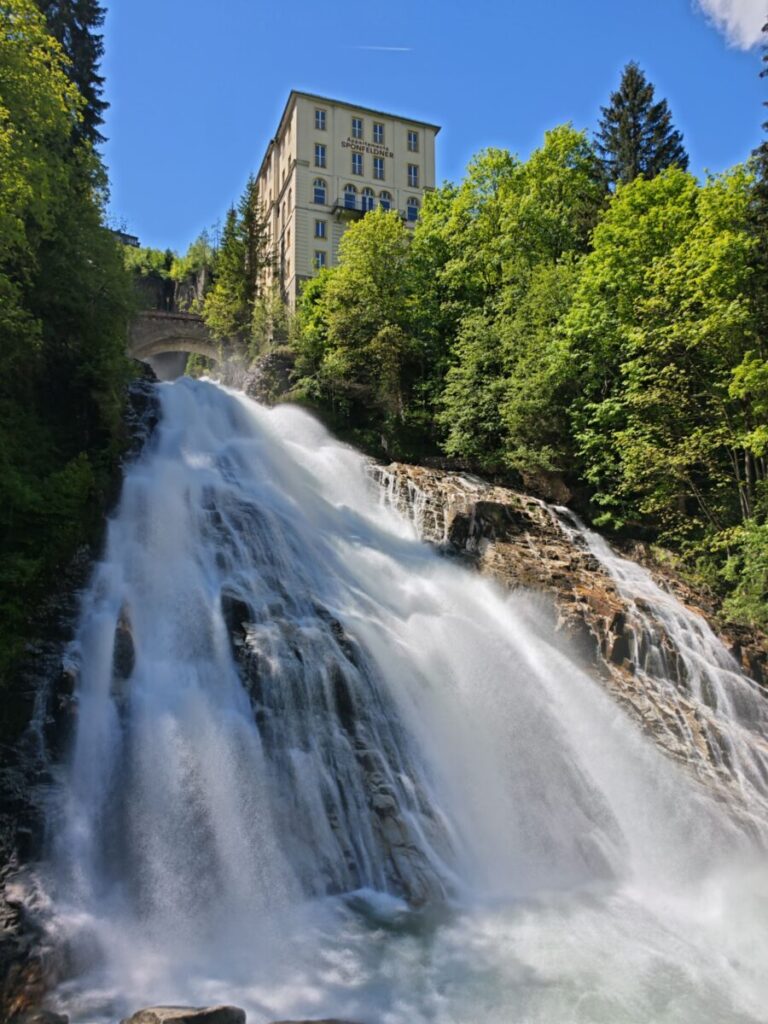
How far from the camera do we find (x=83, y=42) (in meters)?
A: 29.7

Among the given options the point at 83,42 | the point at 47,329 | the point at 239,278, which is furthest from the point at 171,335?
the point at 47,329

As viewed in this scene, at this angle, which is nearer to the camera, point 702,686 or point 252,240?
point 702,686

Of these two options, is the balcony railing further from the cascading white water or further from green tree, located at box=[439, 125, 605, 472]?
the cascading white water

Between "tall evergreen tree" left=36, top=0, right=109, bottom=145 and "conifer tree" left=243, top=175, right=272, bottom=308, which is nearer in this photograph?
"tall evergreen tree" left=36, top=0, right=109, bottom=145

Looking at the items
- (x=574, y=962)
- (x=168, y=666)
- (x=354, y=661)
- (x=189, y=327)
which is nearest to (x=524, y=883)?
(x=574, y=962)

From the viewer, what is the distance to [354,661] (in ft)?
42.7

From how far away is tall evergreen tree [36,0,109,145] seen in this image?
28.9m

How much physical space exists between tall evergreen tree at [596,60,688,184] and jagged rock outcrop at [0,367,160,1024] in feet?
116

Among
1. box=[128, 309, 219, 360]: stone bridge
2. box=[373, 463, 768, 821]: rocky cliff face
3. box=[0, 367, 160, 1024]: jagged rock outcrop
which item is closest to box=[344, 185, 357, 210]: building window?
box=[128, 309, 219, 360]: stone bridge

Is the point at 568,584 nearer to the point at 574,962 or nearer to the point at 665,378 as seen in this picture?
the point at 665,378

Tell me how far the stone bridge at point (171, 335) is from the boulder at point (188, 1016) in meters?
40.4

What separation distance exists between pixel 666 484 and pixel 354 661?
43.4 feet

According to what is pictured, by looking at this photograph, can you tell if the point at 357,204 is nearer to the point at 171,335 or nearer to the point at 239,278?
the point at 239,278

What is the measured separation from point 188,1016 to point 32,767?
14.7ft
